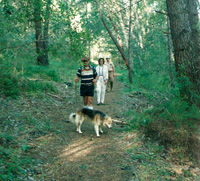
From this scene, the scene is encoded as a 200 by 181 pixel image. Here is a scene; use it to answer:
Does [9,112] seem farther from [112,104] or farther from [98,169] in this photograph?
[112,104]

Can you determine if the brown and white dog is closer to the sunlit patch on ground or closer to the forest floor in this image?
the forest floor

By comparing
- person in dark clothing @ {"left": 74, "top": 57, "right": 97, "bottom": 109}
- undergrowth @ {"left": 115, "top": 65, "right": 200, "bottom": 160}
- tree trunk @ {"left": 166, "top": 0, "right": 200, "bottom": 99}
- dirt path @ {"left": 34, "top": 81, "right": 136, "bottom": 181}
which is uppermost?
tree trunk @ {"left": 166, "top": 0, "right": 200, "bottom": 99}

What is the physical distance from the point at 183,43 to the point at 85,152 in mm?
4696

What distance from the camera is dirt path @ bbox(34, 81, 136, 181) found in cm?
464

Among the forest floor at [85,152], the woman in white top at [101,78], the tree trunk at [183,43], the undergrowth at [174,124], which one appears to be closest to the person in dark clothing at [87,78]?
the forest floor at [85,152]

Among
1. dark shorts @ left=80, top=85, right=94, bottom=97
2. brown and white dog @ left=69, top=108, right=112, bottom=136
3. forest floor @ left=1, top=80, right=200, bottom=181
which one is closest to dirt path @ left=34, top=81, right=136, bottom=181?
forest floor @ left=1, top=80, right=200, bottom=181

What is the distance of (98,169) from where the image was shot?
4.86 m

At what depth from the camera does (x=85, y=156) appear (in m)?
5.39

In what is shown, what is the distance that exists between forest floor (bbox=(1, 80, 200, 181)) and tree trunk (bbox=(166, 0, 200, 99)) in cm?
236

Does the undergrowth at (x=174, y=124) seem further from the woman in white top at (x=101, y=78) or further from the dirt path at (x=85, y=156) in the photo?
the woman in white top at (x=101, y=78)

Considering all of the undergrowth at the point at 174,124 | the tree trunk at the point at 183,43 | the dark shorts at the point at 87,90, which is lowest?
the undergrowth at the point at 174,124

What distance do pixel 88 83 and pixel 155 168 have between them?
356 cm

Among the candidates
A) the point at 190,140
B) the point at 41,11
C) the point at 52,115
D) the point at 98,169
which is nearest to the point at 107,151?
the point at 98,169

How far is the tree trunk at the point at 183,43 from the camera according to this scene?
7145mm
